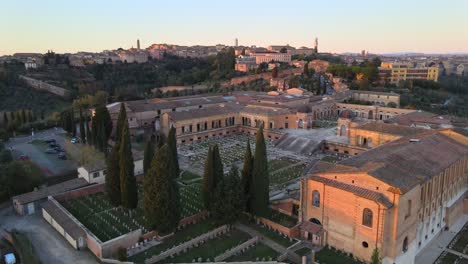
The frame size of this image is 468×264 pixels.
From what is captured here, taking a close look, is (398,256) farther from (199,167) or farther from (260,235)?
(199,167)

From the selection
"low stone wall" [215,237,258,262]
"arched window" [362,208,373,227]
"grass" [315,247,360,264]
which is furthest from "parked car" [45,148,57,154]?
"arched window" [362,208,373,227]

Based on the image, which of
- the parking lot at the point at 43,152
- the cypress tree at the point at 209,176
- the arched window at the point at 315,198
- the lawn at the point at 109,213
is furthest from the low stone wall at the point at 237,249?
the parking lot at the point at 43,152

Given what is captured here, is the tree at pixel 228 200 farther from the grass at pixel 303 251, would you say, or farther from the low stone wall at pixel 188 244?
the grass at pixel 303 251

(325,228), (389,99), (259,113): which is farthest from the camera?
(389,99)

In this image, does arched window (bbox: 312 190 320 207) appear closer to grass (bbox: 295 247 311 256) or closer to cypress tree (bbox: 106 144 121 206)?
grass (bbox: 295 247 311 256)

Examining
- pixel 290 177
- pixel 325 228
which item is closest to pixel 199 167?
pixel 290 177

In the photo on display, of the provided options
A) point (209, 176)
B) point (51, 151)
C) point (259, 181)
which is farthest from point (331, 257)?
point (51, 151)
